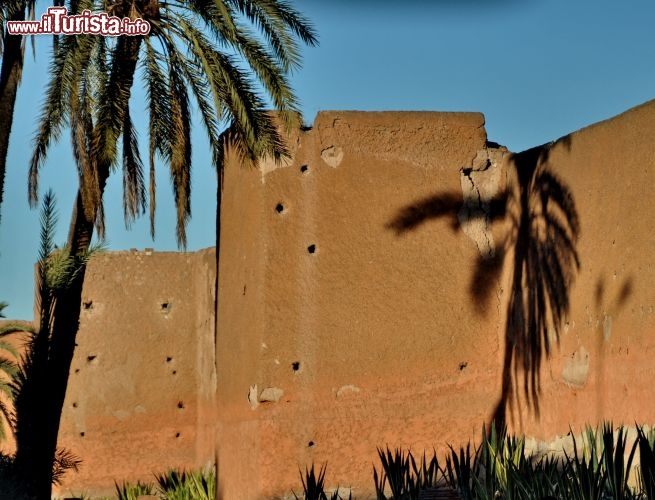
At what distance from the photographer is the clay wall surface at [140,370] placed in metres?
16.7

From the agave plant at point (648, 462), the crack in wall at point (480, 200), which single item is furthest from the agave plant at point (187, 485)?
the agave plant at point (648, 462)

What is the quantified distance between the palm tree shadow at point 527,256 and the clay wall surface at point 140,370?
5843 mm

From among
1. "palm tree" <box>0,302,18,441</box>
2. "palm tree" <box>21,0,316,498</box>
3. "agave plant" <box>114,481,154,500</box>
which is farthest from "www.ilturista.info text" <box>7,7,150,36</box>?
"agave plant" <box>114,481,154,500</box>

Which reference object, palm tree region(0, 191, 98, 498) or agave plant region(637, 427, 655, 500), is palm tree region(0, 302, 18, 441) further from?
agave plant region(637, 427, 655, 500)

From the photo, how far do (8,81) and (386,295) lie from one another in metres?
4.12

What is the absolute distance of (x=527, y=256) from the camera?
433 inches

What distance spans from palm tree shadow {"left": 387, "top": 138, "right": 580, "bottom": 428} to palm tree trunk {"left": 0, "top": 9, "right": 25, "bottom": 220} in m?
3.71

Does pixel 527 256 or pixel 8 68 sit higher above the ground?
pixel 8 68

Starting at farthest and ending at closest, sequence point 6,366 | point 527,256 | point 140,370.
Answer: point 140,370 → point 6,366 → point 527,256

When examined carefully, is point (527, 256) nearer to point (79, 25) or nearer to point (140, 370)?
point (79, 25)

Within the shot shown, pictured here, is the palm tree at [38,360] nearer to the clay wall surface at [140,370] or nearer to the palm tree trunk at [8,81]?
the palm tree trunk at [8,81]

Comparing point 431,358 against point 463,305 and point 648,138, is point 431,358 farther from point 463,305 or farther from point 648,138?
point 648,138

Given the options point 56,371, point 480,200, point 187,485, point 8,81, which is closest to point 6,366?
point 187,485

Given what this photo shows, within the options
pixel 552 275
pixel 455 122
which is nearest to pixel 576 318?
pixel 552 275
